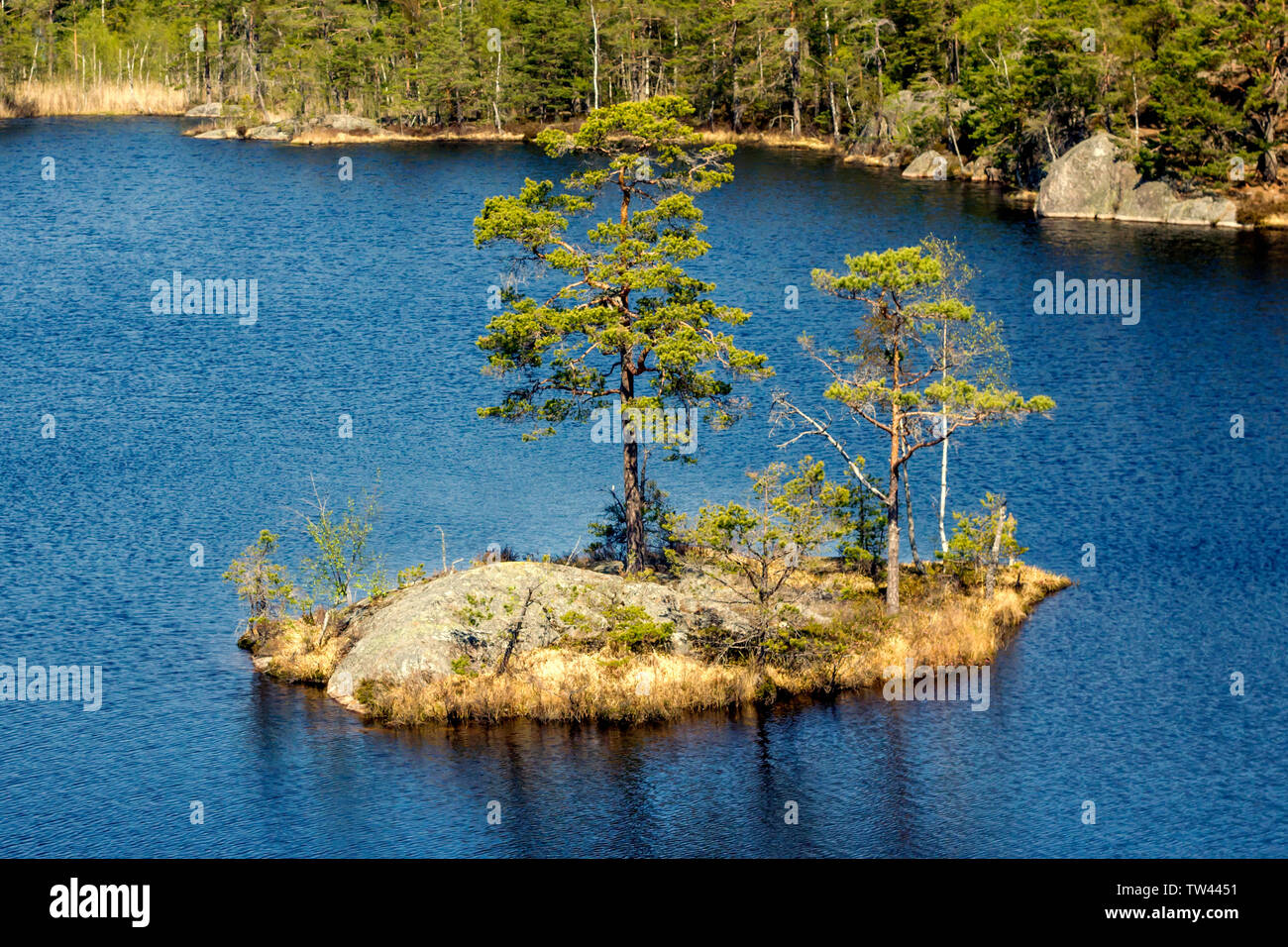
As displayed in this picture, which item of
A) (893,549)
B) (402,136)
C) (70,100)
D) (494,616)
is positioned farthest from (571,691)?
(70,100)

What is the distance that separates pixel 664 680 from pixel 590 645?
9.90 feet

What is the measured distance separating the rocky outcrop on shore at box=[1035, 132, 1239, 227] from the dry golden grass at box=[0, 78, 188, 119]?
12170cm

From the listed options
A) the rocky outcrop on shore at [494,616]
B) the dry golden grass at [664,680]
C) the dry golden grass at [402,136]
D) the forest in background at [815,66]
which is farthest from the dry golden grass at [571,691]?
the dry golden grass at [402,136]

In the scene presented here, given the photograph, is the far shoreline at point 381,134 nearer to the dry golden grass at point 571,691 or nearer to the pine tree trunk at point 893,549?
the pine tree trunk at point 893,549

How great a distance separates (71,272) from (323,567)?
59.6 m

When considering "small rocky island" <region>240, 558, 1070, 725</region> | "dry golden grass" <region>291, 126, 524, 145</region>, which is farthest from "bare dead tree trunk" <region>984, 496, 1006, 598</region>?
"dry golden grass" <region>291, 126, 524, 145</region>

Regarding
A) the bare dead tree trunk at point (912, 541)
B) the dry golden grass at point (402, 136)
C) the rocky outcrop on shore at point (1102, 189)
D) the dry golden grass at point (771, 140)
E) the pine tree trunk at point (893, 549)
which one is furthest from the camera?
the dry golden grass at point (402, 136)

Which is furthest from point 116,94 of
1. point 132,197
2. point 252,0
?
point 132,197

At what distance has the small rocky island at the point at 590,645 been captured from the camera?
50.9m

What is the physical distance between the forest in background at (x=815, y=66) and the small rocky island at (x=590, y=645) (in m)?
79.5

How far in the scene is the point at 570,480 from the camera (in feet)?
232

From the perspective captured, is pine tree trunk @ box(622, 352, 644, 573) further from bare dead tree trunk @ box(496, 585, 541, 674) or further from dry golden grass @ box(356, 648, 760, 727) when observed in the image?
dry golden grass @ box(356, 648, 760, 727)

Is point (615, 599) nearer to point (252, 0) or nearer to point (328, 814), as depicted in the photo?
point (328, 814)

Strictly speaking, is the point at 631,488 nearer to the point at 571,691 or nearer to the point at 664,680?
the point at 664,680
